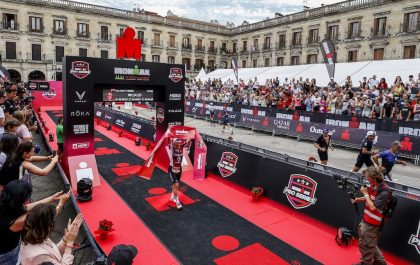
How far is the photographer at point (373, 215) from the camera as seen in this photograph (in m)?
5.15

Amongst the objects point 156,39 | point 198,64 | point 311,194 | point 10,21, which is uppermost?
point 156,39

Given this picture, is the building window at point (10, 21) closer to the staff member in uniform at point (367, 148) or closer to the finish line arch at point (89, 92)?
the finish line arch at point (89, 92)

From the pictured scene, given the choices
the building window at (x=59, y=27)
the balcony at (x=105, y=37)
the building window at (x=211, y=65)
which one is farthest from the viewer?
the building window at (x=211, y=65)

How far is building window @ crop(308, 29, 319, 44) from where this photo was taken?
44281 mm

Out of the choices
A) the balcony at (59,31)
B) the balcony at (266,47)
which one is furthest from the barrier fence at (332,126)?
the balcony at (59,31)

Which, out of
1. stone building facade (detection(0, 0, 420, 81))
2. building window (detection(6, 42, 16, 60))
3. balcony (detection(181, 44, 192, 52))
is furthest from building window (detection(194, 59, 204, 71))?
building window (detection(6, 42, 16, 60))

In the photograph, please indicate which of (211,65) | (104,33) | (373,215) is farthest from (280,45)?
(373,215)

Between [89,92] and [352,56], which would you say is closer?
[89,92]

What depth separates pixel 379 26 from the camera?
37.3 m

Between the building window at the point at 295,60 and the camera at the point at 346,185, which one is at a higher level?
the building window at the point at 295,60

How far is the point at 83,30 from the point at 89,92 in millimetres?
45813

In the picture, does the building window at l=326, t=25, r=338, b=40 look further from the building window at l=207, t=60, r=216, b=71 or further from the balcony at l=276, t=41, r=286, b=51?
the building window at l=207, t=60, r=216, b=71

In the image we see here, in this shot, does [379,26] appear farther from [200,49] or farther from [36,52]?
[36,52]

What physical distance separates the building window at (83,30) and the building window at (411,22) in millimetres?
45538
